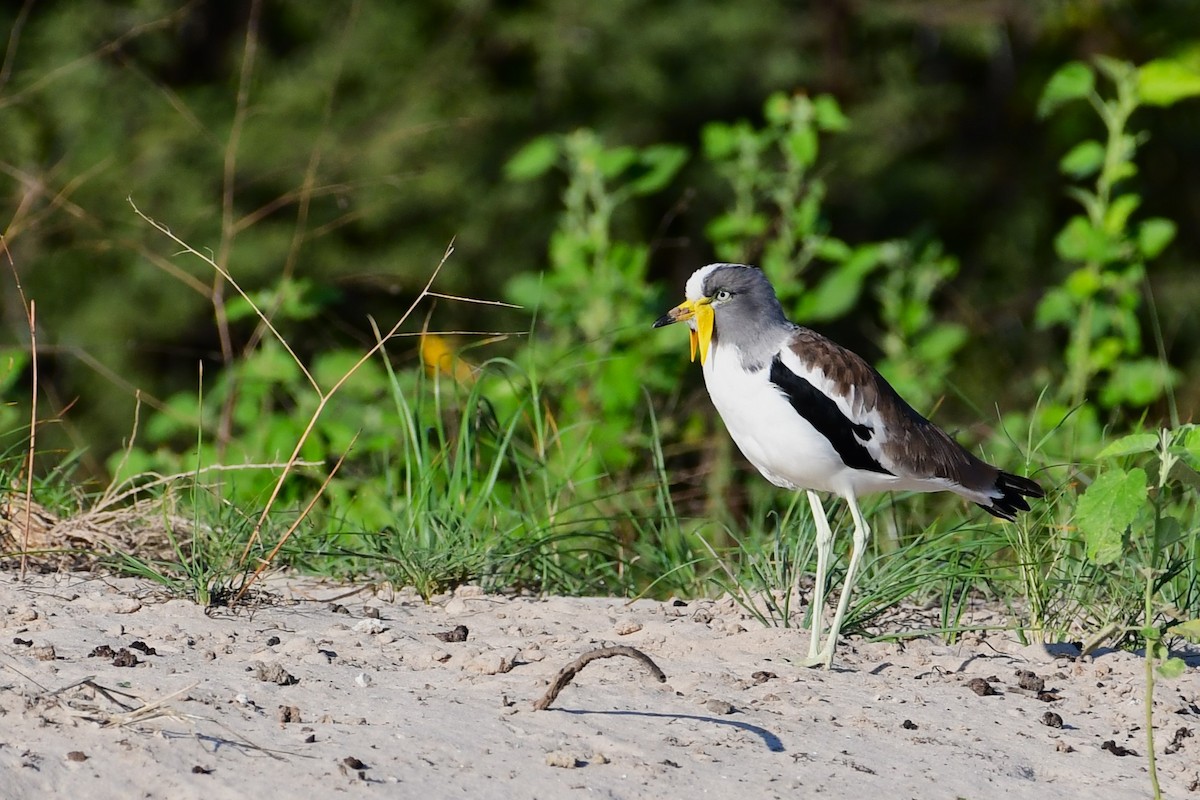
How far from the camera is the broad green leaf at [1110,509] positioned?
3348 mm

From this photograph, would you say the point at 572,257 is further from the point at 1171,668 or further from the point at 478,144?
the point at 1171,668

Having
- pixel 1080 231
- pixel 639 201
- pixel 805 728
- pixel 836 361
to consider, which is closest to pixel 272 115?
pixel 639 201

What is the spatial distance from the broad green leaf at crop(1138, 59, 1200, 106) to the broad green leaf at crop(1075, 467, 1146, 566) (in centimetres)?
374

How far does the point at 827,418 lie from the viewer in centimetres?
414

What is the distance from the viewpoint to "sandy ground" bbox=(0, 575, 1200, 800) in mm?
3023

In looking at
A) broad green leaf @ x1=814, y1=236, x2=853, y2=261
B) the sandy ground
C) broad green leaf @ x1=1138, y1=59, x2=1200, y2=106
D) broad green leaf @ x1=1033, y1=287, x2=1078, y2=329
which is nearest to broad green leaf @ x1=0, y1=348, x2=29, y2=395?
the sandy ground

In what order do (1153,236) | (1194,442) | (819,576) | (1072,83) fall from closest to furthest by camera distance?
(1194,442) < (819,576) < (1072,83) < (1153,236)

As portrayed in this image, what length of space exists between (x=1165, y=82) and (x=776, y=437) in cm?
352

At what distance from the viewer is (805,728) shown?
3.43 metres

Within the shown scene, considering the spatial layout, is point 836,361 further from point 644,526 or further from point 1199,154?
point 1199,154

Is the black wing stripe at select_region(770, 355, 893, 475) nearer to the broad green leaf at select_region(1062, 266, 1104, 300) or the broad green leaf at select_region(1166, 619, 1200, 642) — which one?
the broad green leaf at select_region(1166, 619, 1200, 642)

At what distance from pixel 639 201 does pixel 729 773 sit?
25.1ft

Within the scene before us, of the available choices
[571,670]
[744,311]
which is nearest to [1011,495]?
[744,311]

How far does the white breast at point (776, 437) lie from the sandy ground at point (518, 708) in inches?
15.8
